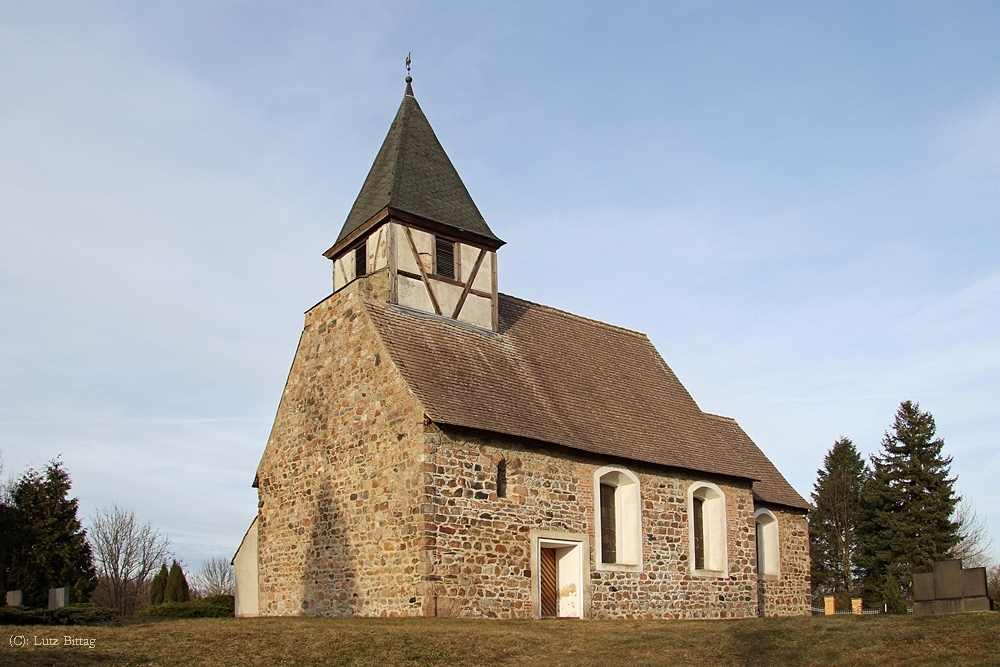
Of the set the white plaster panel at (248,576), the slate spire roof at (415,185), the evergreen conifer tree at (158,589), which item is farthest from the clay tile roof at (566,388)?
the evergreen conifer tree at (158,589)

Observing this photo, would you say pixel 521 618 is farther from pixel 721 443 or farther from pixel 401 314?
pixel 721 443

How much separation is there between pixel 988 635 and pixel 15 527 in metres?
25.0

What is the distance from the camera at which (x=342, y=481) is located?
802 inches

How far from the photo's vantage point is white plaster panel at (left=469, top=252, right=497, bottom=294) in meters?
23.3

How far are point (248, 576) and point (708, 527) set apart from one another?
38.4 feet

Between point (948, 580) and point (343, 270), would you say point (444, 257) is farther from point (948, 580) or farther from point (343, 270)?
point (948, 580)

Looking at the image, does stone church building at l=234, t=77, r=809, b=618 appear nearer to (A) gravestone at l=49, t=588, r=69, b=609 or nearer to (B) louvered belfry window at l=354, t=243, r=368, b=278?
(B) louvered belfry window at l=354, t=243, r=368, b=278

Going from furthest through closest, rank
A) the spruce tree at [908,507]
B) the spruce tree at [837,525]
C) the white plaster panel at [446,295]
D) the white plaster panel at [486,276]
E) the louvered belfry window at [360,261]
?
the spruce tree at [837,525]
the spruce tree at [908,507]
the white plaster panel at [486,276]
the louvered belfry window at [360,261]
the white plaster panel at [446,295]

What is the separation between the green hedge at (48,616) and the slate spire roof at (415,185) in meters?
11.0

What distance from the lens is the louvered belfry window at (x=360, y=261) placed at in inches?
892

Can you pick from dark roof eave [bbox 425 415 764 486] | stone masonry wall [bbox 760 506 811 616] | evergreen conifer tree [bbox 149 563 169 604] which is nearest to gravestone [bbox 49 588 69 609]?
dark roof eave [bbox 425 415 764 486]

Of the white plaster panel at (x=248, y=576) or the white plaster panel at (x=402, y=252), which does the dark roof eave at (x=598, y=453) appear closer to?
the white plaster panel at (x=402, y=252)

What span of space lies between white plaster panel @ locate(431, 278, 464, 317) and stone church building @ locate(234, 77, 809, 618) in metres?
0.04

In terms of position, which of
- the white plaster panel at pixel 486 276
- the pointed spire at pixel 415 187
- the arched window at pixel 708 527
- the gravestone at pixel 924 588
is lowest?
the gravestone at pixel 924 588
